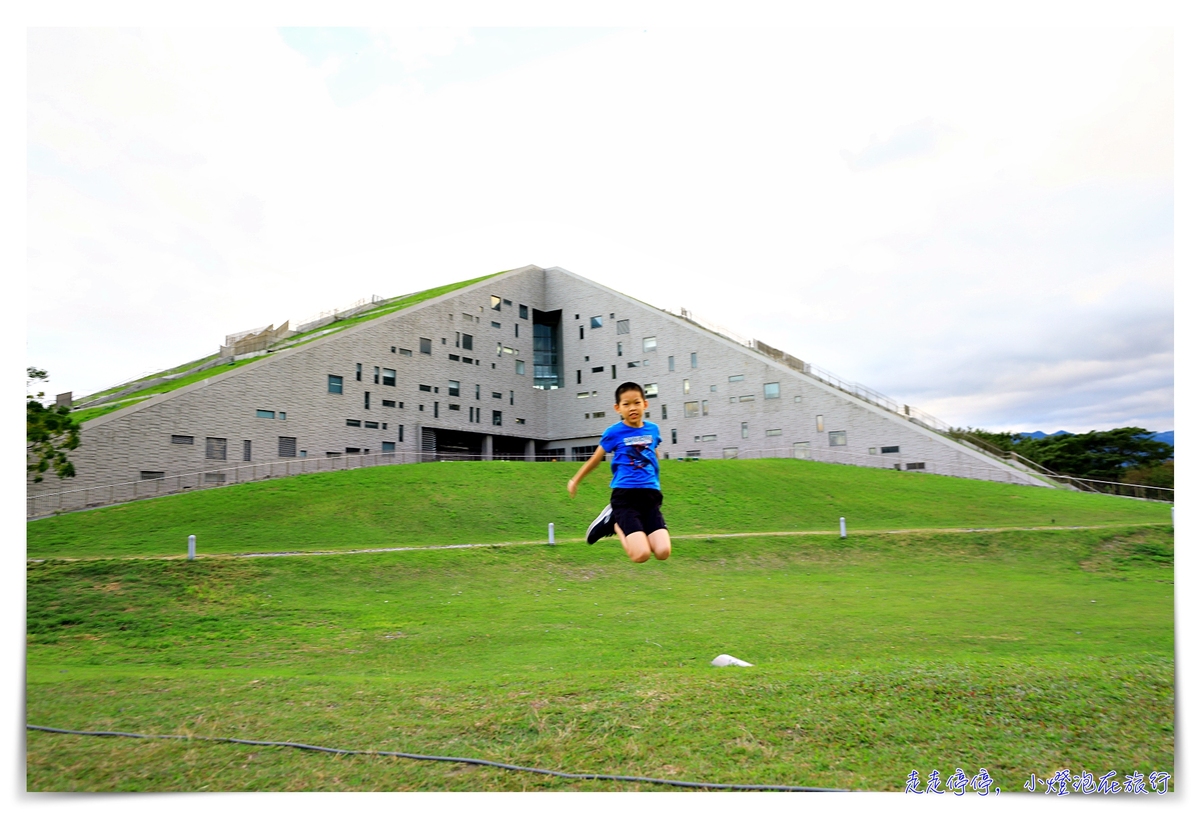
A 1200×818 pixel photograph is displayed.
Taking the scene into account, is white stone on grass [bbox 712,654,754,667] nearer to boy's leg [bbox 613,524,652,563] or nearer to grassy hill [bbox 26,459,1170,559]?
boy's leg [bbox 613,524,652,563]

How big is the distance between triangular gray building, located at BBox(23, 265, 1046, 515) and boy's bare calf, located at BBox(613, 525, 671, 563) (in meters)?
29.8

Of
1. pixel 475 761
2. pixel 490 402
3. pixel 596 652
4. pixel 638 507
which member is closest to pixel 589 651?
pixel 596 652

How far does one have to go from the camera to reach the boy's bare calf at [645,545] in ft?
22.2

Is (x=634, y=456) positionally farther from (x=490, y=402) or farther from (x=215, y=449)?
(x=490, y=402)

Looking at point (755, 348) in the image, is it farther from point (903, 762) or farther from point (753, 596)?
point (903, 762)

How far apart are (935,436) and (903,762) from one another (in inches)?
1475

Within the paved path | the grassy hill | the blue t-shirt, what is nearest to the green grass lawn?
the grassy hill

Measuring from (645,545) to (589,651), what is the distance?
6494 millimetres

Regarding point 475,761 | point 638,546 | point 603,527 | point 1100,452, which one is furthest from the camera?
point 1100,452

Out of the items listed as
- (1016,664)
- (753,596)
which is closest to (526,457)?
(753,596)

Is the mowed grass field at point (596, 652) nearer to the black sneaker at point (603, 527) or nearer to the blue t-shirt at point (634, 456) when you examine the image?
the black sneaker at point (603, 527)

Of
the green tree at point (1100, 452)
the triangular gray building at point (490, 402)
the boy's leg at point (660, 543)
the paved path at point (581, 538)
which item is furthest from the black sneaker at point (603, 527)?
the green tree at point (1100, 452)

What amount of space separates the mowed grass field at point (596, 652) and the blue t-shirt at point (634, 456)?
2.67 meters

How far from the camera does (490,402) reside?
52.5 m
